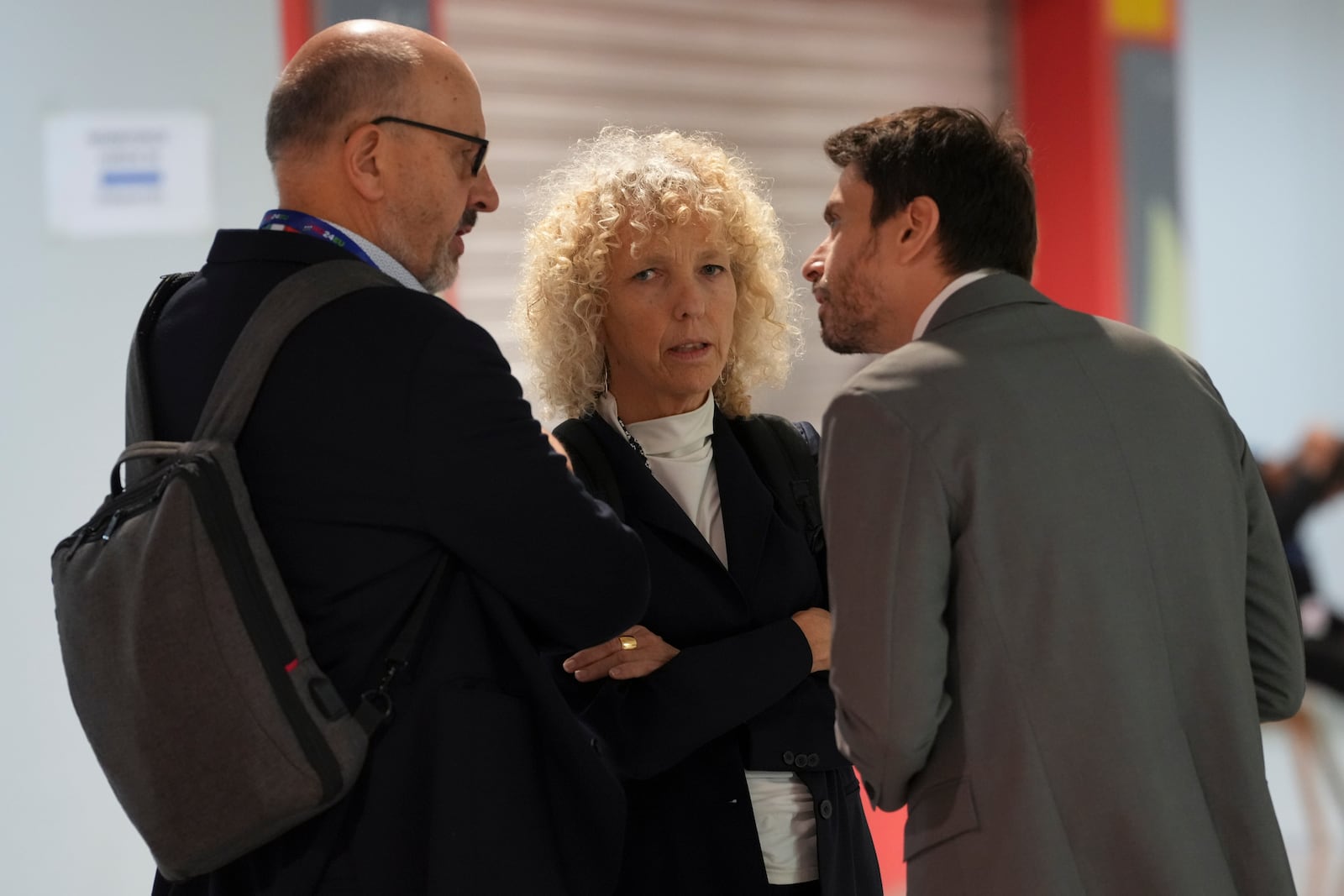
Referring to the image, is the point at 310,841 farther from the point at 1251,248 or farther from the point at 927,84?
the point at 1251,248

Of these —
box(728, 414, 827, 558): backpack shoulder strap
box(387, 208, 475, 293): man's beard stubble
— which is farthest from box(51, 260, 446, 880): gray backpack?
box(728, 414, 827, 558): backpack shoulder strap

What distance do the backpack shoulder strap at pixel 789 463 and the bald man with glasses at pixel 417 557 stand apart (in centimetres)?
69

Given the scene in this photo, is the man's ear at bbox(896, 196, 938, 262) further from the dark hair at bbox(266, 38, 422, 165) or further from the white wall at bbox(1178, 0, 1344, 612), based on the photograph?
the white wall at bbox(1178, 0, 1344, 612)

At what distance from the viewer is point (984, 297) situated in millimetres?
1812

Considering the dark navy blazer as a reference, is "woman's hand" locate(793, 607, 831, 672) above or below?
below

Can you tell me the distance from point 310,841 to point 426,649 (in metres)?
0.27

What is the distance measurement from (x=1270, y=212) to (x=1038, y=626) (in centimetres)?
543

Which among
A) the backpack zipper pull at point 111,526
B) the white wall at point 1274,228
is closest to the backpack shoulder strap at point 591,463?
the backpack zipper pull at point 111,526

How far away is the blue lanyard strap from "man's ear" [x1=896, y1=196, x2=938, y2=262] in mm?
759

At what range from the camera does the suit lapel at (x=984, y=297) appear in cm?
181

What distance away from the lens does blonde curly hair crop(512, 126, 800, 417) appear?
8.06ft

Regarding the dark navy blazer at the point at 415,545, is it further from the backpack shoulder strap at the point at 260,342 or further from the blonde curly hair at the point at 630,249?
the blonde curly hair at the point at 630,249

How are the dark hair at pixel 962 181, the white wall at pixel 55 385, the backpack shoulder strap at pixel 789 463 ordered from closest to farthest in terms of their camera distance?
the dark hair at pixel 962 181 < the backpack shoulder strap at pixel 789 463 < the white wall at pixel 55 385

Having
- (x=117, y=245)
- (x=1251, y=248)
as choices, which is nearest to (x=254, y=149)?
(x=117, y=245)
